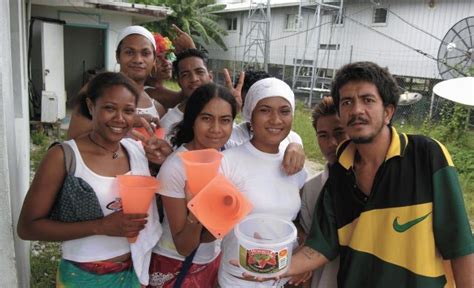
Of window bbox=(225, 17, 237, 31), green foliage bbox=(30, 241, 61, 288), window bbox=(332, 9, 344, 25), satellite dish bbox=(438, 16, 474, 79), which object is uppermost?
window bbox=(225, 17, 237, 31)

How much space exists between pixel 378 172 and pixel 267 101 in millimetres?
706

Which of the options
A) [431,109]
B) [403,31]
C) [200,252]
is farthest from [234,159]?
[403,31]

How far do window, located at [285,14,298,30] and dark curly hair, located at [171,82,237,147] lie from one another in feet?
60.8

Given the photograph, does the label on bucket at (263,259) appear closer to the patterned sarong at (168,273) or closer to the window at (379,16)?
the patterned sarong at (168,273)

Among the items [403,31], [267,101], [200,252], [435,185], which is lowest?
[200,252]

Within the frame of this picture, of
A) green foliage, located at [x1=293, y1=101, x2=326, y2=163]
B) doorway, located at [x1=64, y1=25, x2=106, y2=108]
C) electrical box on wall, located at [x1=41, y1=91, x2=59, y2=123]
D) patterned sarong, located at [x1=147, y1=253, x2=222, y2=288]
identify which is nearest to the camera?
patterned sarong, located at [x1=147, y1=253, x2=222, y2=288]

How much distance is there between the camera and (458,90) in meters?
6.98

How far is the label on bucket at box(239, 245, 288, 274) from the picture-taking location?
1717 mm

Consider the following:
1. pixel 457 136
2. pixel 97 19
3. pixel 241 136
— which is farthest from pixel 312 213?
pixel 97 19

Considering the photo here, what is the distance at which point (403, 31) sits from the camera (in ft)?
48.7

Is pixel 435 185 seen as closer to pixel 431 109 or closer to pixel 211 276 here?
pixel 211 276

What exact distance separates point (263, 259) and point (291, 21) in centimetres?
1988

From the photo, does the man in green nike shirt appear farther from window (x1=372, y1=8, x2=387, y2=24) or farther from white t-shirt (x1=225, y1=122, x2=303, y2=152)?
window (x1=372, y1=8, x2=387, y2=24)

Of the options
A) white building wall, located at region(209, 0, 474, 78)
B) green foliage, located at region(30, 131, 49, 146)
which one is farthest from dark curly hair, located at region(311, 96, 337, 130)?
white building wall, located at region(209, 0, 474, 78)
